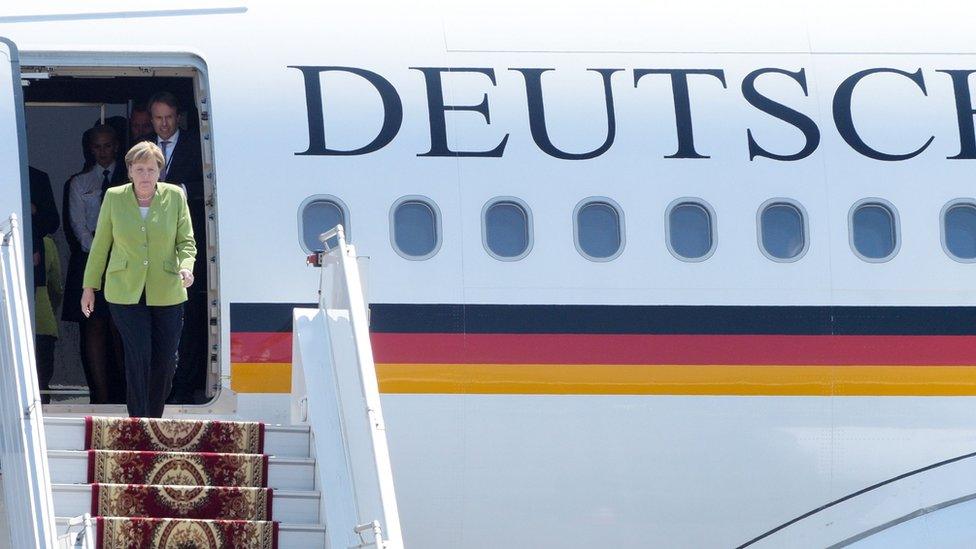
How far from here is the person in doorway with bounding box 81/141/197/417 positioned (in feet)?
26.6

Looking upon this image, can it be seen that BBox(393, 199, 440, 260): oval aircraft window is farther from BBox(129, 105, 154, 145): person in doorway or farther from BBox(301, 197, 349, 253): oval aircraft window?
BBox(129, 105, 154, 145): person in doorway

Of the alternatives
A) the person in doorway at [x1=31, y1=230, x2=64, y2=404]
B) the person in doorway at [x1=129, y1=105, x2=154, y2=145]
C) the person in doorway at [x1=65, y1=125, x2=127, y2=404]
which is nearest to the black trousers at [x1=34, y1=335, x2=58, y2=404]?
the person in doorway at [x1=31, y1=230, x2=64, y2=404]

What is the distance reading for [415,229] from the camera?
8.81 m

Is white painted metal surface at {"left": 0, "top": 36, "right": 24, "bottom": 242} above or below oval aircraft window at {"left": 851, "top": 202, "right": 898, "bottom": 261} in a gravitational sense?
above

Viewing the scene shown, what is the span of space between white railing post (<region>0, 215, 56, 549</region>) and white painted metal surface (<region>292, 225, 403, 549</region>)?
4.53ft

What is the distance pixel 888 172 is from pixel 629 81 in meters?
1.77

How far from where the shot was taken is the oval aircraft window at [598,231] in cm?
887

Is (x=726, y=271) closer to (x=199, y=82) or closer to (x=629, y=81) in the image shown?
(x=629, y=81)

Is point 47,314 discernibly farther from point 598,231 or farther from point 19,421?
point 598,231

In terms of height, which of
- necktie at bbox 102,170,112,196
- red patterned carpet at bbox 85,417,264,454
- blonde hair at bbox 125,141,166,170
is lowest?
red patterned carpet at bbox 85,417,264,454

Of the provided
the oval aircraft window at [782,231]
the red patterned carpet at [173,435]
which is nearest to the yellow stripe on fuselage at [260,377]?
the red patterned carpet at [173,435]

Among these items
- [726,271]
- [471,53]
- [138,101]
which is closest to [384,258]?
[471,53]

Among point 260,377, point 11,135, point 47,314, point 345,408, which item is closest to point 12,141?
point 11,135

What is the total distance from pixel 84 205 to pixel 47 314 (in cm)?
79
